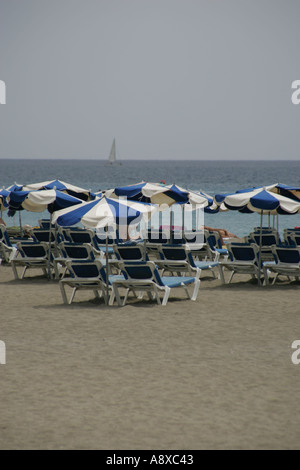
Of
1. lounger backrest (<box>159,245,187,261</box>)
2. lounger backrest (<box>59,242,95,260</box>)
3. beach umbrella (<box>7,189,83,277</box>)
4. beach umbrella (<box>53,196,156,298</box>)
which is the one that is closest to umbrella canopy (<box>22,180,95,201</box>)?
beach umbrella (<box>7,189,83,277</box>)

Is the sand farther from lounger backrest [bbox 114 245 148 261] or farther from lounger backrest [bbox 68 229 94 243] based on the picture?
lounger backrest [bbox 68 229 94 243]

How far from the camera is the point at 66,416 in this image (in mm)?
5848

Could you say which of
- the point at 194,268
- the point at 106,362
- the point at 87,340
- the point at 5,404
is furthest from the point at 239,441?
the point at 194,268

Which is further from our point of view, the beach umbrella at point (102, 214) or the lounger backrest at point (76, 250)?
the lounger backrest at point (76, 250)

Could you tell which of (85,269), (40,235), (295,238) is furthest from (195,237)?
(85,269)

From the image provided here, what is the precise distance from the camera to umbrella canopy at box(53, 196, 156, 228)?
421 inches

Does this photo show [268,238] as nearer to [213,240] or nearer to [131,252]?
[213,240]

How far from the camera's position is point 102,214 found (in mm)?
10773

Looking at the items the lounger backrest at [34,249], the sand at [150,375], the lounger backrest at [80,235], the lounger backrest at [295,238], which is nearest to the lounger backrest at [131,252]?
the sand at [150,375]

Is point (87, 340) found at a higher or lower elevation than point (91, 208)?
lower

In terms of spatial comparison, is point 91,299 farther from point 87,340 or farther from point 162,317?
point 87,340

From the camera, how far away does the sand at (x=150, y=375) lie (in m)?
5.45

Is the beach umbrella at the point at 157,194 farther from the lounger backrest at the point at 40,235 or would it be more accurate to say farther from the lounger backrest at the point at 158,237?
the lounger backrest at the point at 40,235
